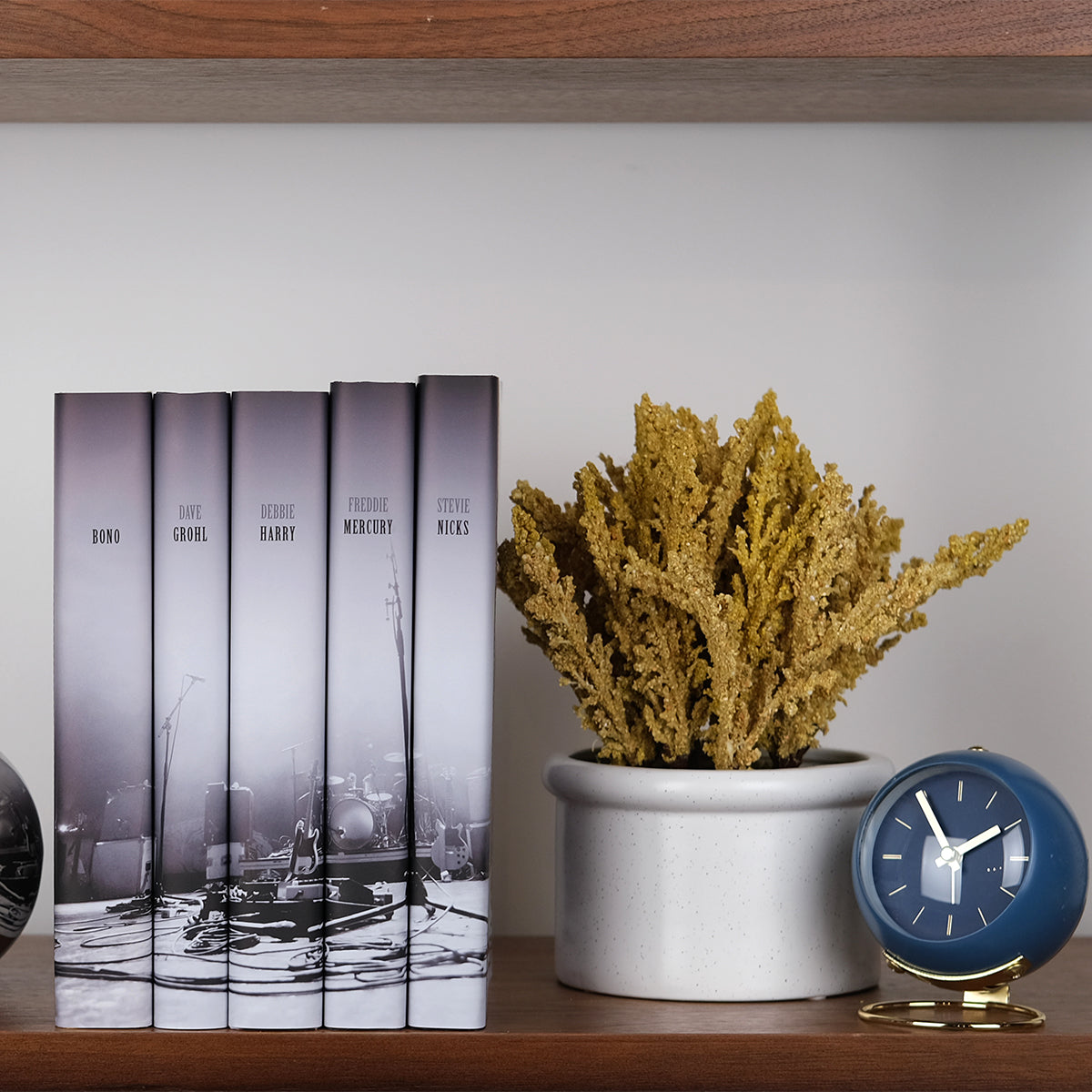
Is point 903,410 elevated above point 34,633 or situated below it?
above

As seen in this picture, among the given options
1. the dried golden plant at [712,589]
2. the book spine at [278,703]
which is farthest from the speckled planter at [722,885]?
the book spine at [278,703]

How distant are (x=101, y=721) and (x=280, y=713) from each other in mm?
83

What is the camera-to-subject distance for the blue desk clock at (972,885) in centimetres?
59

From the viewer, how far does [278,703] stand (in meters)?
0.59

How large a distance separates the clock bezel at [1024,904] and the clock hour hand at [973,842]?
0.02 metres

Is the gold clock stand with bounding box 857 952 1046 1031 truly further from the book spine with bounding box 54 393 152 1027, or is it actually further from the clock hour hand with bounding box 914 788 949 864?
the book spine with bounding box 54 393 152 1027

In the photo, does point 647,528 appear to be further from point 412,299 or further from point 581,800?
point 412,299

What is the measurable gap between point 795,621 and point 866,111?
0.37m

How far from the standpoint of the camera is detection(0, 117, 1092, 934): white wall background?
33.4 inches

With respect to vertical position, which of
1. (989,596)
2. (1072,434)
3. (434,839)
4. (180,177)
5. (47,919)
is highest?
(180,177)

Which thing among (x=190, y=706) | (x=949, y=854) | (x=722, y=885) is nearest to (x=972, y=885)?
(x=949, y=854)

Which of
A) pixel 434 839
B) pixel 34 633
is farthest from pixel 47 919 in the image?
pixel 434 839

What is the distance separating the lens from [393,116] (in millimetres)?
838

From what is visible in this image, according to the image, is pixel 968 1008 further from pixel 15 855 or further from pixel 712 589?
pixel 15 855
